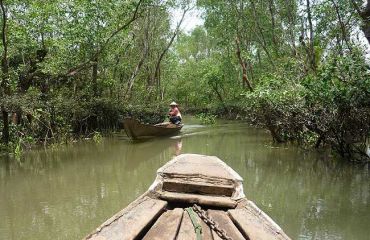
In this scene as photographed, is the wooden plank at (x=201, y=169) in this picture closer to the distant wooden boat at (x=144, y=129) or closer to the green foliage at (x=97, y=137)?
the distant wooden boat at (x=144, y=129)

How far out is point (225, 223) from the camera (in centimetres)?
347

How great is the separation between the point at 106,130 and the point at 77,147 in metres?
4.41

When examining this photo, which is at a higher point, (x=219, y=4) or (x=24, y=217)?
(x=219, y=4)

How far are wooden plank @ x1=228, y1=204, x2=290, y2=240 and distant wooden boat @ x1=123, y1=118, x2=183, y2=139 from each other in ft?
37.4

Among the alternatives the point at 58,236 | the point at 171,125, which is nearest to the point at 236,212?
the point at 58,236

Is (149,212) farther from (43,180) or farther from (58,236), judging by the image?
(43,180)

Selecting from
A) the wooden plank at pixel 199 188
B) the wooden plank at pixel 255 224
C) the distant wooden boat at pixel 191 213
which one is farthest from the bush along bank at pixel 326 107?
the wooden plank at pixel 255 224

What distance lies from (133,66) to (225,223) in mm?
22026

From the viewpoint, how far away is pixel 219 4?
21203mm

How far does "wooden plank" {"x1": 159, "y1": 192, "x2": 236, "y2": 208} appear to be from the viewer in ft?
→ 13.2

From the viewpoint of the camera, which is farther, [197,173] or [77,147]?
[77,147]

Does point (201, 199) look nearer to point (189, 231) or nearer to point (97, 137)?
point (189, 231)

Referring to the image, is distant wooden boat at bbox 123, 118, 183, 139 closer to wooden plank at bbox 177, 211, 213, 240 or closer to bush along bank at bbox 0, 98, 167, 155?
bush along bank at bbox 0, 98, 167, 155

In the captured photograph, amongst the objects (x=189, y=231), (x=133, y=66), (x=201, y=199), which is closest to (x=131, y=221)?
(x=189, y=231)
